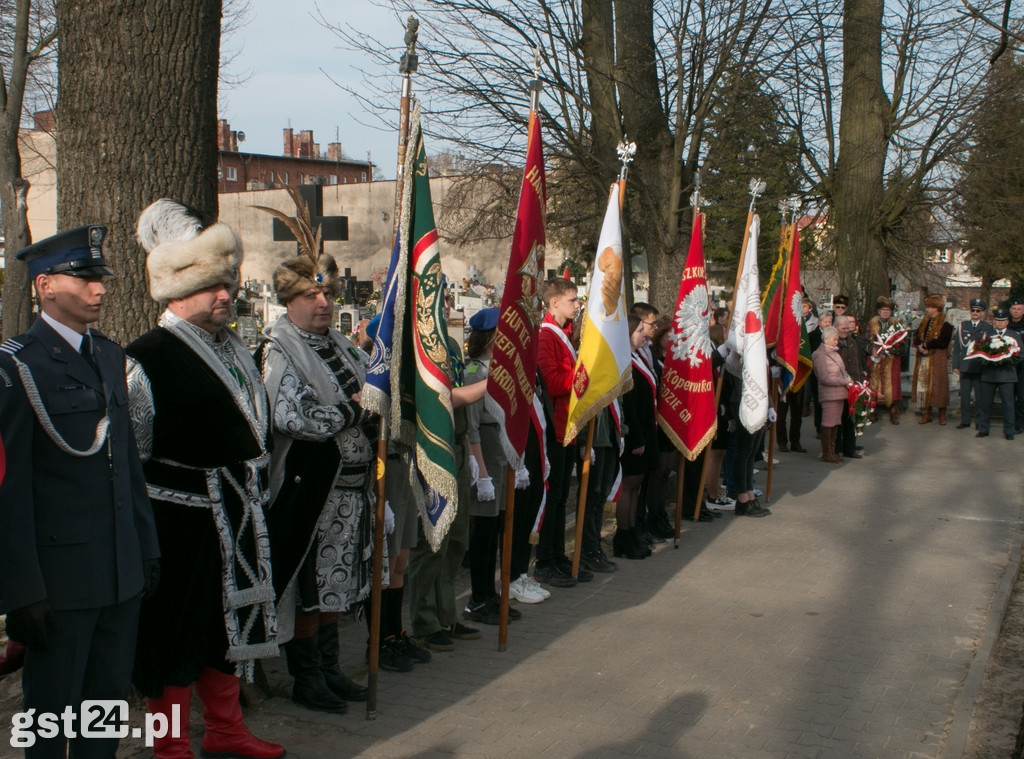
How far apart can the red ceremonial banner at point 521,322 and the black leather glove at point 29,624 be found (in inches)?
122

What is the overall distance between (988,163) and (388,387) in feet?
60.5

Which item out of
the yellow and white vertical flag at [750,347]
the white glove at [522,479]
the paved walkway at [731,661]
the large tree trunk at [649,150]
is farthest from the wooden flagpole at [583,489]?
the large tree trunk at [649,150]

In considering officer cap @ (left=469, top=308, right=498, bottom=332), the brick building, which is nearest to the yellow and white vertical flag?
officer cap @ (left=469, top=308, right=498, bottom=332)

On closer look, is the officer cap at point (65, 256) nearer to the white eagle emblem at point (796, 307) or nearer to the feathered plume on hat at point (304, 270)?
the feathered plume on hat at point (304, 270)

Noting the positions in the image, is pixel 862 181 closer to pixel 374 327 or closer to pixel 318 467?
pixel 374 327

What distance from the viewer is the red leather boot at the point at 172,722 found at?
4.20m

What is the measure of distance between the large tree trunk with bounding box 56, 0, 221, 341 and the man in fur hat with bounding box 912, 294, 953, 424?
14.7m

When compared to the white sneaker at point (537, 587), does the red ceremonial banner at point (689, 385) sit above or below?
above

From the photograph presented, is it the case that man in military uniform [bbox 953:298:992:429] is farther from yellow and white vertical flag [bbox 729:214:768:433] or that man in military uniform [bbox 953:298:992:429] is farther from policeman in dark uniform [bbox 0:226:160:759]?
policeman in dark uniform [bbox 0:226:160:759]

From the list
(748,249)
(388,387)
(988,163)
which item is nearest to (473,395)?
(388,387)

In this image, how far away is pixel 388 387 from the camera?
4938mm

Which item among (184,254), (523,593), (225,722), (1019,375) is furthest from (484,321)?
(1019,375)

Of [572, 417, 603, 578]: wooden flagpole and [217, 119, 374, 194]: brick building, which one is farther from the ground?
[217, 119, 374, 194]: brick building

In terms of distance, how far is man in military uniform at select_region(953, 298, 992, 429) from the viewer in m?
16.4
